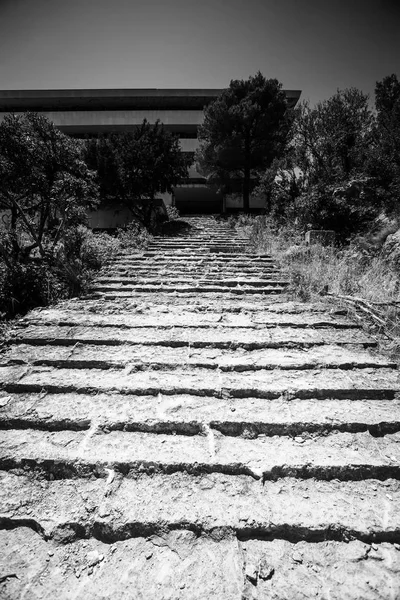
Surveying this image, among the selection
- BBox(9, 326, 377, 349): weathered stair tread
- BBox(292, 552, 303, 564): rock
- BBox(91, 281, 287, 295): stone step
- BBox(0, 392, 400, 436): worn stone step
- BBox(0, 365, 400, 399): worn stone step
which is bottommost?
BBox(292, 552, 303, 564): rock

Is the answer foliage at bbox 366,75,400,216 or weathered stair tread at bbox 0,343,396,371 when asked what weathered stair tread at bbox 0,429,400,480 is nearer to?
weathered stair tread at bbox 0,343,396,371

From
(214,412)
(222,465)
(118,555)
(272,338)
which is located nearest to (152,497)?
(118,555)

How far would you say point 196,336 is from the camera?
2793 mm

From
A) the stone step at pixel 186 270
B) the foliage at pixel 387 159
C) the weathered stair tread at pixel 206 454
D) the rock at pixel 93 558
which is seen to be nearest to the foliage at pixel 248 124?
the foliage at pixel 387 159

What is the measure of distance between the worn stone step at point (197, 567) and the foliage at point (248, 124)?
18.5 metres

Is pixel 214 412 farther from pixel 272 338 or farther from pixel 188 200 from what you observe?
pixel 188 200

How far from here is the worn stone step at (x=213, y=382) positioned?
2023mm

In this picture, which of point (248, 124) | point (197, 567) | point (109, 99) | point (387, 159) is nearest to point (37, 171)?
point (197, 567)

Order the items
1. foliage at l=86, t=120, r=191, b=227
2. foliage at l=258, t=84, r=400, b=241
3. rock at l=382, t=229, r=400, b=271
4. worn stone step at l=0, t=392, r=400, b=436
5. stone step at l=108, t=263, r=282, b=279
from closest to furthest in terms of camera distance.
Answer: worn stone step at l=0, t=392, r=400, b=436 < stone step at l=108, t=263, r=282, b=279 < rock at l=382, t=229, r=400, b=271 < foliage at l=258, t=84, r=400, b=241 < foliage at l=86, t=120, r=191, b=227

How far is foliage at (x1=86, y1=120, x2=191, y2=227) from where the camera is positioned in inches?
527

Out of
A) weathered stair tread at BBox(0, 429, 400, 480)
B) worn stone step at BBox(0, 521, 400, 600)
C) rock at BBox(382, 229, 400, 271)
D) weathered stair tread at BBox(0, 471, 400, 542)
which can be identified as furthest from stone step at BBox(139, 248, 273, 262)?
worn stone step at BBox(0, 521, 400, 600)

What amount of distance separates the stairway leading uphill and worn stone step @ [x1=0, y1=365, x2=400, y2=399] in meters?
0.01

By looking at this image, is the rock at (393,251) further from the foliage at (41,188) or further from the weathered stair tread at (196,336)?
the foliage at (41,188)

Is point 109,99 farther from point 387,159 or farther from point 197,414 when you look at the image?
point 197,414
